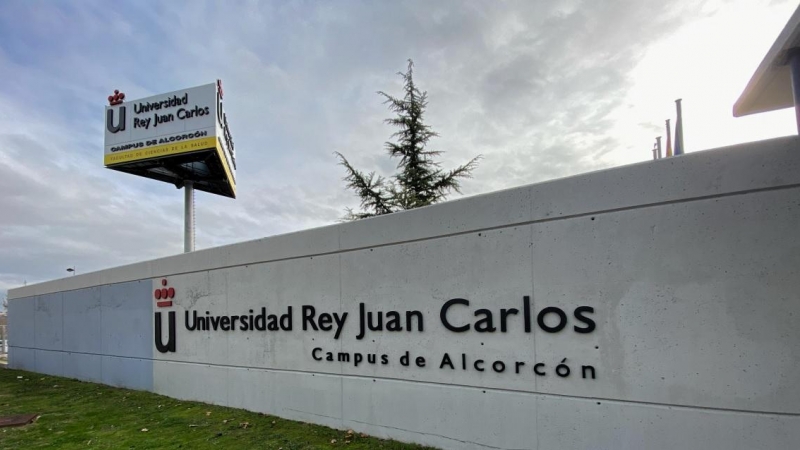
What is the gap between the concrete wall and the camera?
12.1 ft

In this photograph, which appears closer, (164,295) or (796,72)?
(796,72)

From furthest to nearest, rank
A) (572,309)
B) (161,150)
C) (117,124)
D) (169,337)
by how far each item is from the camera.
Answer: (117,124) < (161,150) < (169,337) < (572,309)

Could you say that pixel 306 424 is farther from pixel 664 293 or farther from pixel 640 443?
pixel 664 293

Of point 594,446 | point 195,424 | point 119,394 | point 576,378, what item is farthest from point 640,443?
point 119,394

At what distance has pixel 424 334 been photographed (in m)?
5.55

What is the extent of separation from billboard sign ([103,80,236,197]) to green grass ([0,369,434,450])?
10093mm

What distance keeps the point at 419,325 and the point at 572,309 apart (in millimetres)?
1790

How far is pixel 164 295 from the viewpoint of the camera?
9.38 meters

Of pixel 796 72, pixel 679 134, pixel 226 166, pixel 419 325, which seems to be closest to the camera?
pixel 796 72

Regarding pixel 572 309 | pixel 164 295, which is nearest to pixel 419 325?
pixel 572 309

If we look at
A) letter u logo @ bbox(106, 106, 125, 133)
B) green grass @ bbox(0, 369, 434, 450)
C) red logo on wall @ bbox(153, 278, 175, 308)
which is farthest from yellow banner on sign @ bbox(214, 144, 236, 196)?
green grass @ bbox(0, 369, 434, 450)

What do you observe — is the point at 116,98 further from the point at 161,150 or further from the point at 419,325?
the point at 419,325

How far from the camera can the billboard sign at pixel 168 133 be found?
17.5 m

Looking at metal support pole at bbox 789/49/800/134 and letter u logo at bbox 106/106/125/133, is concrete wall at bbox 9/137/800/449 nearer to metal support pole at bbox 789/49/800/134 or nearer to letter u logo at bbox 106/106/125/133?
metal support pole at bbox 789/49/800/134
